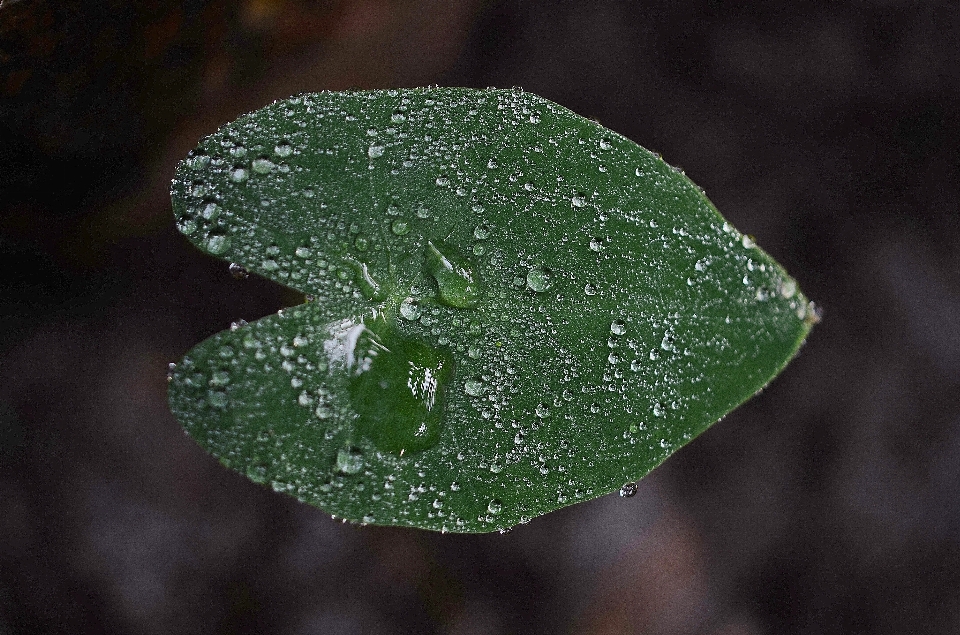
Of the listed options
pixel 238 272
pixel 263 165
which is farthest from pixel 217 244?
pixel 238 272

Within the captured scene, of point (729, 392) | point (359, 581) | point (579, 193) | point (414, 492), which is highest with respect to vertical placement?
point (579, 193)

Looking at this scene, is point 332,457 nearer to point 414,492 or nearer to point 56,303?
point 414,492

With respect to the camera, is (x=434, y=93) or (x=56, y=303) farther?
A: (x=56, y=303)

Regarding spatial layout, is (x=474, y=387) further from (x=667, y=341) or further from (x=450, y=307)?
(x=667, y=341)

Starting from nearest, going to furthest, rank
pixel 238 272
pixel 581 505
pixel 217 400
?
pixel 217 400 → pixel 238 272 → pixel 581 505

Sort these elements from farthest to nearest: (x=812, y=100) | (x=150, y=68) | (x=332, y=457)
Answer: (x=812, y=100), (x=150, y=68), (x=332, y=457)

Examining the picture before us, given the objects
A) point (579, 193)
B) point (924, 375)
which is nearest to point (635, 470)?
point (579, 193)
